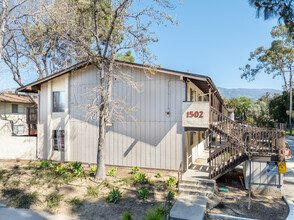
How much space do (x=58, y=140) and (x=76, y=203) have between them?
260 inches

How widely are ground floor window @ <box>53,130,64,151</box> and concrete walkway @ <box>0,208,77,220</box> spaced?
568cm

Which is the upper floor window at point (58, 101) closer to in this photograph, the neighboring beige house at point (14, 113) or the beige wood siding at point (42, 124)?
the beige wood siding at point (42, 124)

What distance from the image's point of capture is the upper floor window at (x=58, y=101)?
13.0 m

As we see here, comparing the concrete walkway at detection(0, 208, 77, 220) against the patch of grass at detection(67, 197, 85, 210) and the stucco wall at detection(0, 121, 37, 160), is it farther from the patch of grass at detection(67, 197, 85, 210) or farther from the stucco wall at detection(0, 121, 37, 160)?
the stucco wall at detection(0, 121, 37, 160)

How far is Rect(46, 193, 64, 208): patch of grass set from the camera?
24.4 feet

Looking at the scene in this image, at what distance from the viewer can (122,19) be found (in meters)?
9.41

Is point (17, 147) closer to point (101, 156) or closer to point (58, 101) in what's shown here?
point (58, 101)

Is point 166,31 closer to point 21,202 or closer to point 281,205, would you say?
point 281,205

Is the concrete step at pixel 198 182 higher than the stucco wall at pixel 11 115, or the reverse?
the stucco wall at pixel 11 115

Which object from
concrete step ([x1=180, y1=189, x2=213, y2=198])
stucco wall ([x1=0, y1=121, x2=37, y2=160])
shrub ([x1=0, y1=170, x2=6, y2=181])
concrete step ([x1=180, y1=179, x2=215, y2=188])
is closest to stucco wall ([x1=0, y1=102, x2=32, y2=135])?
stucco wall ([x1=0, y1=121, x2=37, y2=160])

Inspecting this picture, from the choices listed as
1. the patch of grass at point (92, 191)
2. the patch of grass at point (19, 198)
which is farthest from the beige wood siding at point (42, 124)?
the patch of grass at point (92, 191)

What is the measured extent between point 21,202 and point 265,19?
10.2 metres

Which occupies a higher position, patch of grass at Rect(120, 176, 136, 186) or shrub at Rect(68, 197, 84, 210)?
patch of grass at Rect(120, 176, 136, 186)

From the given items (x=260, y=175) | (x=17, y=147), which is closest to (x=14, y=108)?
(x=17, y=147)
